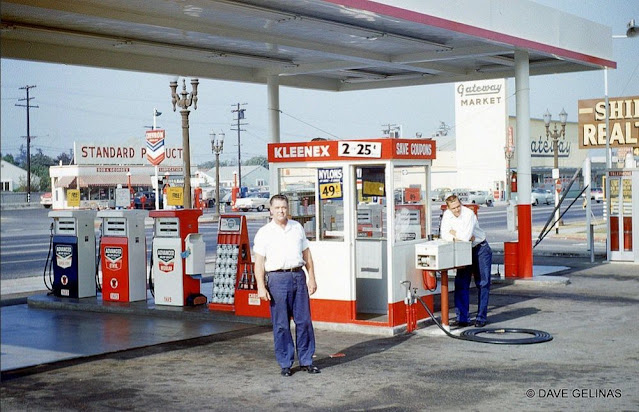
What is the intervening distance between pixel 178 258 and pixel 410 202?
402 cm

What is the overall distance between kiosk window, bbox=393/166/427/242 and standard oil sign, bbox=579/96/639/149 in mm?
12560

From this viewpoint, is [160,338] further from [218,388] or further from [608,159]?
[608,159]

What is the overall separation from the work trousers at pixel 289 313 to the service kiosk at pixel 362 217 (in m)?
2.47

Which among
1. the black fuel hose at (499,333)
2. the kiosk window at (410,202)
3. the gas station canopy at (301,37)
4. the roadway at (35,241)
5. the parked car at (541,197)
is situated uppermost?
the gas station canopy at (301,37)

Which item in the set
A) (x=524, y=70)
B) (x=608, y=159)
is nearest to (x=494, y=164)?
(x=608, y=159)

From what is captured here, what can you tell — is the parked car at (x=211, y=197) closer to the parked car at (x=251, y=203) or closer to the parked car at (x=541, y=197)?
the parked car at (x=251, y=203)

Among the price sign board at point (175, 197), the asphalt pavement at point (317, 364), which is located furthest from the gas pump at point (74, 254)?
the price sign board at point (175, 197)

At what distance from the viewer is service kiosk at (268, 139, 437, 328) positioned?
11.7m

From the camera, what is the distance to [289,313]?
9367mm

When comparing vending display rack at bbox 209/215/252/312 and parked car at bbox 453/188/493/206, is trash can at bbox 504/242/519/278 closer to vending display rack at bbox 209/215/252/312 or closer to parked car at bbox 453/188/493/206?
vending display rack at bbox 209/215/252/312

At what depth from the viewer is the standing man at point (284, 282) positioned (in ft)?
30.2

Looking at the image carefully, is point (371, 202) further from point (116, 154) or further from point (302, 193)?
point (116, 154)

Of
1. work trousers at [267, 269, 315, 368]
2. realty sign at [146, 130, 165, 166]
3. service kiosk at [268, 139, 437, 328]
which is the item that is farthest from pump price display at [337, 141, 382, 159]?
realty sign at [146, 130, 165, 166]

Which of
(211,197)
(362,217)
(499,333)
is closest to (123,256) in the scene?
(362,217)
